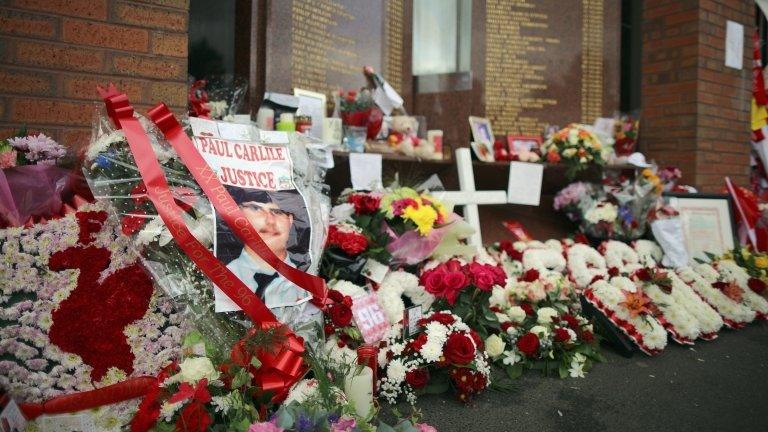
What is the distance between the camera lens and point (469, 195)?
3.37 m

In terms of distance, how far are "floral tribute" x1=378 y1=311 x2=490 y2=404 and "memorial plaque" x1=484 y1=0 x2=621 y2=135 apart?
251cm

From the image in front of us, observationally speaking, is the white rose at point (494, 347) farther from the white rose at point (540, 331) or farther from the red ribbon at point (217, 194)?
the red ribbon at point (217, 194)

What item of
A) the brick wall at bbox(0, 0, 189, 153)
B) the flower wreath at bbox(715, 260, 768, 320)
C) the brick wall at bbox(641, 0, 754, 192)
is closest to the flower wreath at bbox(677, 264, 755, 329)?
the flower wreath at bbox(715, 260, 768, 320)

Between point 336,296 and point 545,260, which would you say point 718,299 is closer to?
point 545,260

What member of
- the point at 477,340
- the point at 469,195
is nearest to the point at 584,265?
the point at 469,195

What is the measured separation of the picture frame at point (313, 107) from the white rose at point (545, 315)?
1.53 m

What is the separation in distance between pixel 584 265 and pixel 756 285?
3.74 feet

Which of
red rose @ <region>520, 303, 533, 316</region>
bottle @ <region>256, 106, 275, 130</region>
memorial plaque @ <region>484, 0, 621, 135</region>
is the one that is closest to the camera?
red rose @ <region>520, 303, 533, 316</region>

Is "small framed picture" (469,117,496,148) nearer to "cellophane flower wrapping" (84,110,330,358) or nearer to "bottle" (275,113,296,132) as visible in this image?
"bottle" (275,113,296,132)

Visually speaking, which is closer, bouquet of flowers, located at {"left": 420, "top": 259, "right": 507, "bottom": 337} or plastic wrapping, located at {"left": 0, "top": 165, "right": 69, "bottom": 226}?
plastic wrapping, located at {"left": 0, "top": 165, "right": 69, "bottom": 226}

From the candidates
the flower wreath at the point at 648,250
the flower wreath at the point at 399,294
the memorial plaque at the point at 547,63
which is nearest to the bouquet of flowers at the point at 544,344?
the flower wreath at the point at 399,294

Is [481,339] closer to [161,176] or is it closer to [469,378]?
[469,378]

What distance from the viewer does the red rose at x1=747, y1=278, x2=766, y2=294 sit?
3246 mm

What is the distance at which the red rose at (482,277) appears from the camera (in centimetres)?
217
